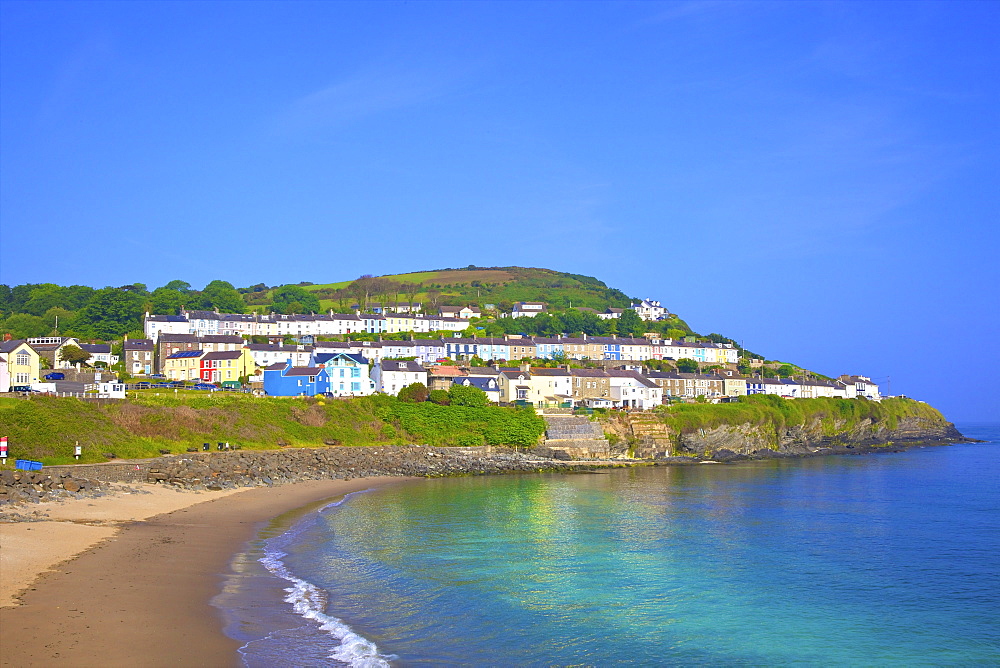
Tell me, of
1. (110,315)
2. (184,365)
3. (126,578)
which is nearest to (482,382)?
(184,365)

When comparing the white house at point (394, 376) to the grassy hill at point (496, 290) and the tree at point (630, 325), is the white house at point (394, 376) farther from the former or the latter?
the grassy hill at point (496, 290)

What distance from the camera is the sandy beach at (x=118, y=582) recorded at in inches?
520

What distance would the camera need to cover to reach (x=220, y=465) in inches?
1575

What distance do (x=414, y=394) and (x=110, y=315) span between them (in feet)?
199

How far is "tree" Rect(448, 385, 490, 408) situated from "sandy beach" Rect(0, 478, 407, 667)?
111ft

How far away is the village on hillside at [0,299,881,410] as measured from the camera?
67.9 metres

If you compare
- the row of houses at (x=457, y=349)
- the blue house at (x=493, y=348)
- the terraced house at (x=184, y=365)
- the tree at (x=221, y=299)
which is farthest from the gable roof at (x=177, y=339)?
the tree at (x=221, y=299)

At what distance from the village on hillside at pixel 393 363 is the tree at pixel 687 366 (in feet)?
0.85

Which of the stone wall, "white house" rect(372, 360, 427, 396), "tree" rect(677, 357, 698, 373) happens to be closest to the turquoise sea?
the stone wall

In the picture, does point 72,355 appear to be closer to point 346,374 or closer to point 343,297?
point 346,374

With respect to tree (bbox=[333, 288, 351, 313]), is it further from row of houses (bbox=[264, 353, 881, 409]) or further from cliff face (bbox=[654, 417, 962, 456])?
cliff face (bbox=[654, 417, 962, 456])

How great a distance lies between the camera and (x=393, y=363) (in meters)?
73.4

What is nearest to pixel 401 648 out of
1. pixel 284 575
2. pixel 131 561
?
pixel 284 575

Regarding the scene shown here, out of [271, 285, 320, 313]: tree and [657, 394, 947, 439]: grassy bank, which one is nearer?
[657, 394, 947, 439]: grassy bank
